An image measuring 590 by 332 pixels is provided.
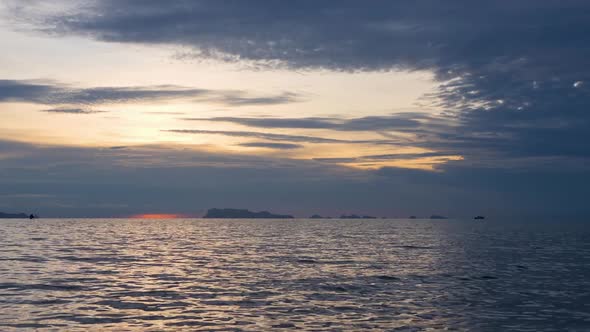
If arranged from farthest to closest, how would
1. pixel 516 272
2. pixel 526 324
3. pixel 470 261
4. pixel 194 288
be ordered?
pixel 470 261, pixel 516 272, pixel 194 288, pixel 526 324

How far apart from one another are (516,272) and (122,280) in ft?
105

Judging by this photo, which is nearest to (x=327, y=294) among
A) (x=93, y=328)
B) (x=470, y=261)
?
(x=93, y=328)

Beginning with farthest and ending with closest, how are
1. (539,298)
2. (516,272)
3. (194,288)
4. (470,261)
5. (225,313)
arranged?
(470,261), (516,272), (194,288), (539,298), (225,313)

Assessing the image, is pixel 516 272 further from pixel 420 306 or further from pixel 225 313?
pixel 225 313

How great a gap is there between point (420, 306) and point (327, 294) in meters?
6.03

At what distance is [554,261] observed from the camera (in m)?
57.3

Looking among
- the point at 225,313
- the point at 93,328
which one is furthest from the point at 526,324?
the point at 93,328

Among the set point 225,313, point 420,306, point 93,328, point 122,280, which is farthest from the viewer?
point 122,280

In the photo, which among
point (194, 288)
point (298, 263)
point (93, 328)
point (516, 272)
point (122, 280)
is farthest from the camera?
point (298, 263)

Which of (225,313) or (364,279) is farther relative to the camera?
(364,279)

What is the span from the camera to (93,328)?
23766mm

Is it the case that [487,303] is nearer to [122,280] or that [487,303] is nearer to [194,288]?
[194,288]

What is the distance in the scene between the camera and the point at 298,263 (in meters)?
51.9

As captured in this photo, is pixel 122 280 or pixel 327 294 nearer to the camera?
pixel 327 294
